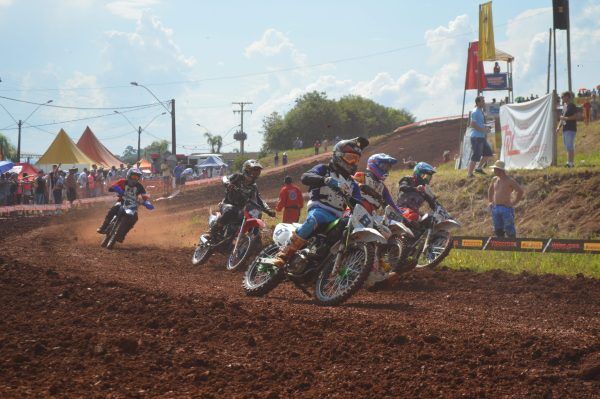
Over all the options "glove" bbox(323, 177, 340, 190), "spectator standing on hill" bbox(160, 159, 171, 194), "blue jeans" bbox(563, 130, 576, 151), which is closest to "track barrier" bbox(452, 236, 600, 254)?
"blue jeans" bbox(563, 130, 576, 151)

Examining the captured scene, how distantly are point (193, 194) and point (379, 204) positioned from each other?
30.4m

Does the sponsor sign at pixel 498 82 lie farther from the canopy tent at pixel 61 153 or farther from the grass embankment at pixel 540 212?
the grass embankment at pixel 540 212

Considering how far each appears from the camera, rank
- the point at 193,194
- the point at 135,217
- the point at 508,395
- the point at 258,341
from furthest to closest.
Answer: the point at 193,194, the point at 135,217, the point at 258,341, the point at 508,395

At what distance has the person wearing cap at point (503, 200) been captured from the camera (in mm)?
16562

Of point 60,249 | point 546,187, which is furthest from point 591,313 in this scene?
point 60,249

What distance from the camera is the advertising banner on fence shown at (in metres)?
22.0

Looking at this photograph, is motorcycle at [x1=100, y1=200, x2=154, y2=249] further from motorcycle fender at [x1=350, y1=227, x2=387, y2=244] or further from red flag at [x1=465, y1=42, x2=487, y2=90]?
red flag at [x1=465, y1=42, x2=487, y2=90]

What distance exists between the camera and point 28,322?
27.8ft

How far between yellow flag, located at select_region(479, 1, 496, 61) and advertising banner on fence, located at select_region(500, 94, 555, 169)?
Answer: 7558mm

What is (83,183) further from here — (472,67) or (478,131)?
(478,131)

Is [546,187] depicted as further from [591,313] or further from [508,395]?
[508,395]

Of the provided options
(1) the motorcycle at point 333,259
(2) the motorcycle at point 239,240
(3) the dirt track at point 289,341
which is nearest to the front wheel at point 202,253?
(2) the motorcycle at point 239,240

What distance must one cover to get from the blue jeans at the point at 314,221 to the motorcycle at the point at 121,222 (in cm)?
963

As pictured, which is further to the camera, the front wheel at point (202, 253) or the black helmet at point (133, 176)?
the black helmet at point (133, 176)
